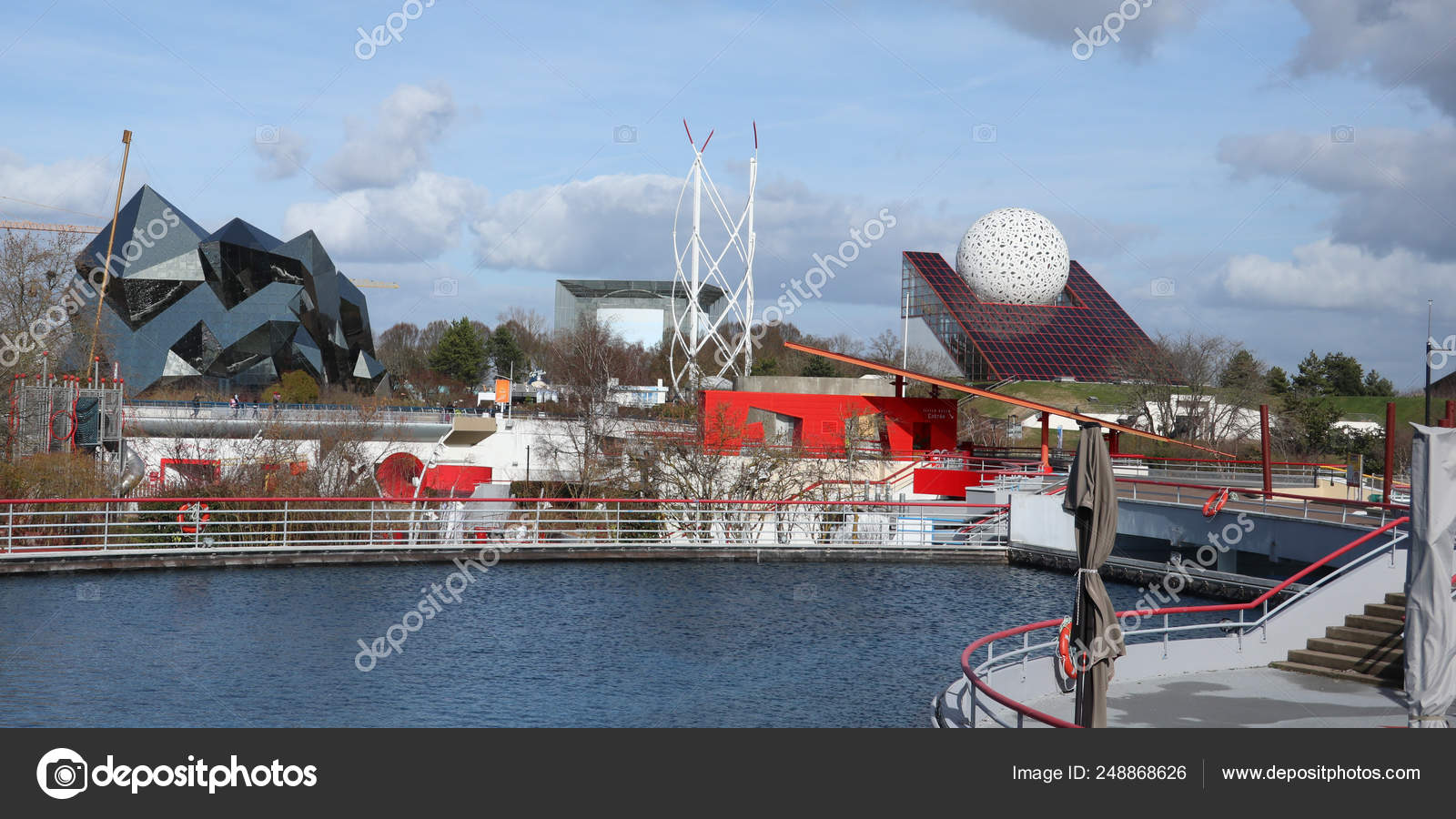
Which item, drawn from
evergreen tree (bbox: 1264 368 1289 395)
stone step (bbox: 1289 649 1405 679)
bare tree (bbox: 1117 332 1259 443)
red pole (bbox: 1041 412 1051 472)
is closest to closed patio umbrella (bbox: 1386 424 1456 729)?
stone step (bbox: 1289 649 1405 679)

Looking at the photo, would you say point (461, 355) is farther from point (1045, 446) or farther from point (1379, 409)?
point (1045, 446)

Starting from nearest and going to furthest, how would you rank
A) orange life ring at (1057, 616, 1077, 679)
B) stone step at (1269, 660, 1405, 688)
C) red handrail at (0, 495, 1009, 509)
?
orange life ring at (1057, 616, 1077, 679) → stone step at (1269, 660, 1405, 688) → red handrail at (0, 495, 1009, 509)

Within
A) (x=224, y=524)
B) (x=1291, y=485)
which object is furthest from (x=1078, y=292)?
(x=224, y=524)

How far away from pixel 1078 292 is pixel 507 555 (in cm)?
6793

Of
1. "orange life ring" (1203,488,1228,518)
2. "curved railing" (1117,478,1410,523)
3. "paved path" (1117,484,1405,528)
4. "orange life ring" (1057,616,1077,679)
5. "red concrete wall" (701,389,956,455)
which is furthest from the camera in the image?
"red concrete wall" (701,389,956,455)

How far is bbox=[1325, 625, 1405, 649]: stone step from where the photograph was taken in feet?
47.9

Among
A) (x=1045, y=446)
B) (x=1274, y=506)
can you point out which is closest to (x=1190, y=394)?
(x=1045, y=446)

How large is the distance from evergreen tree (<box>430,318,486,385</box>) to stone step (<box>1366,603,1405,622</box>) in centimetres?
9314

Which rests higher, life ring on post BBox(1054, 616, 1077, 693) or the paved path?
the paved path

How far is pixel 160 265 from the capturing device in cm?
6594

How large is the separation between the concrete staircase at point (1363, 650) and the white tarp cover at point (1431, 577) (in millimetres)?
3793

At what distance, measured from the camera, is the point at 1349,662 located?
14711 mm

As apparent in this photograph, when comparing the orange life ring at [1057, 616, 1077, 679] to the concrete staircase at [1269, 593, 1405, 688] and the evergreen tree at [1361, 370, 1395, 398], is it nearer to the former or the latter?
the concrete staircase at [1269, 593, 1405, 688]
